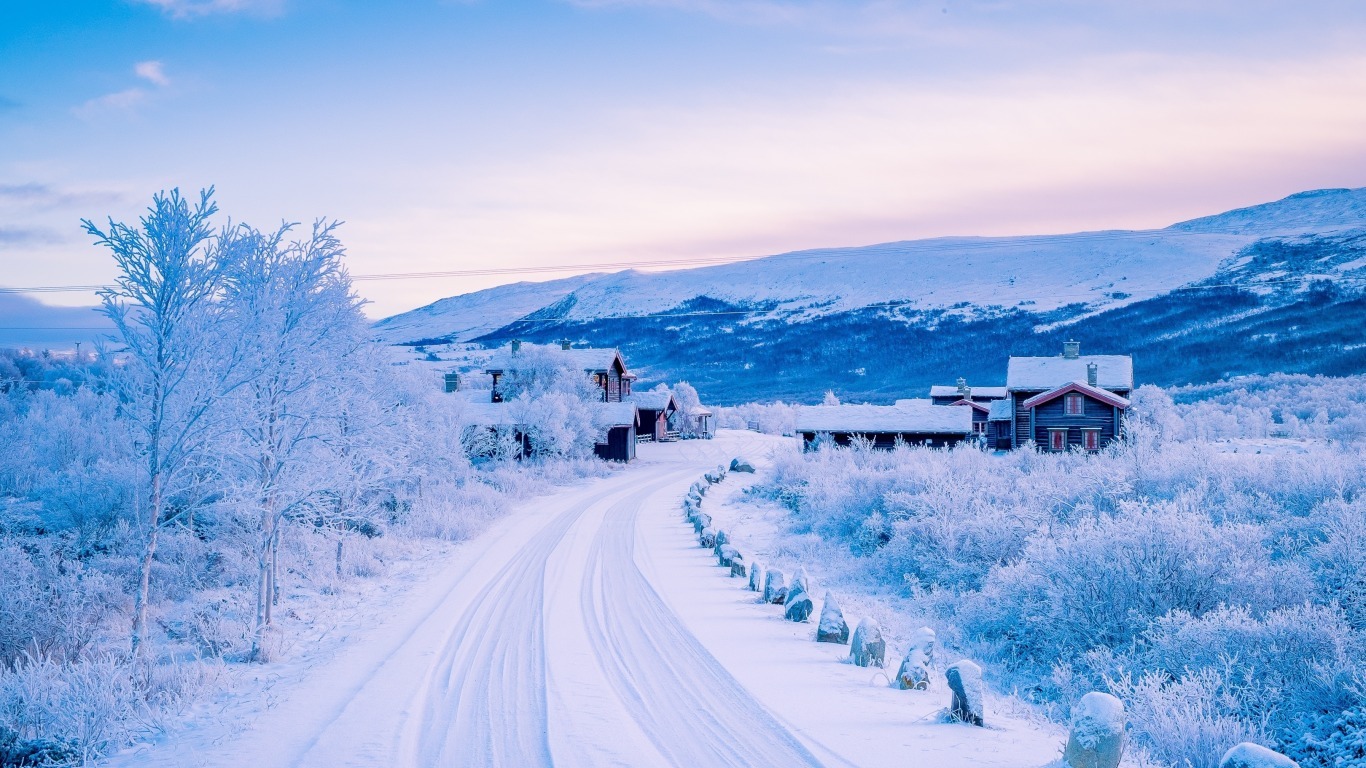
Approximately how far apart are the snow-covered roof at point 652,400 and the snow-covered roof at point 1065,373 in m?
23.5

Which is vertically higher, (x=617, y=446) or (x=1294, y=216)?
(x=1294, y=216)

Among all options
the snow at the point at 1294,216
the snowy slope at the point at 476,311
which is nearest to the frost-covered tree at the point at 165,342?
the snowy slope at the point at 476,311

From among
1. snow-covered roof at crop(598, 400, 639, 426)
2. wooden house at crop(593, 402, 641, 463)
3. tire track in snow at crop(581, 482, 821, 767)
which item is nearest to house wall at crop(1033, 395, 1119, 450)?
snow-covered roof at crop(598, 400, 639, 426)

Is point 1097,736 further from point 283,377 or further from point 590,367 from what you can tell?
point 590,367

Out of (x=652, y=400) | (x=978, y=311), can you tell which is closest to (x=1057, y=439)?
(x=652, y=400)

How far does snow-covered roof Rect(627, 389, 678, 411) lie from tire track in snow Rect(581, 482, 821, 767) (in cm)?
3806

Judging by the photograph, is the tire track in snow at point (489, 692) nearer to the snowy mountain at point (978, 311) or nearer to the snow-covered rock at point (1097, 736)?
the snow-covered rock at point (1097, 736)

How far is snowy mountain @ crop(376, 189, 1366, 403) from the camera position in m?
69.7

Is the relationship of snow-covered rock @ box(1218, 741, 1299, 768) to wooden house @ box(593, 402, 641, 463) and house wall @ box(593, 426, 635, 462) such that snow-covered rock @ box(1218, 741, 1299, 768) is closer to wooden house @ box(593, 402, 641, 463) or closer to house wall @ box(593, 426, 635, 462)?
wooden house @ box(593, 402, 641, 463)

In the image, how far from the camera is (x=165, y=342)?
8.31 metres

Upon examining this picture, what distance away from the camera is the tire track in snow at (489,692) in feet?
20.4

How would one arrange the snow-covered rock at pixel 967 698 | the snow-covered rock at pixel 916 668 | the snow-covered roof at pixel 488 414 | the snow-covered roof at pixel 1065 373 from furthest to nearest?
the snow-covered roof at pixel 488 414
the snow-covered roof at pixel 1065 373
the snow-covered rock at pixel 916 668
the snow-covered rock at pixel 967 698

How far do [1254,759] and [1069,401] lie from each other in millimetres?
31573

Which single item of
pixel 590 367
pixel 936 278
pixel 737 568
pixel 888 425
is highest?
pixel 936 278
